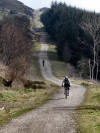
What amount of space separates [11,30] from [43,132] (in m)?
54.7

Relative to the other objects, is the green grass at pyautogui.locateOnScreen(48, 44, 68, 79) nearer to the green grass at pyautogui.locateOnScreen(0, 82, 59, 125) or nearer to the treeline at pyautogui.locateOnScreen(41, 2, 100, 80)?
the treeline at pyautogui.locateOnScreen(41, 2, 100, 80)

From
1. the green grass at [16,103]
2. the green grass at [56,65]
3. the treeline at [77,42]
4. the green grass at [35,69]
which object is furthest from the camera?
the treeline at [77,42]

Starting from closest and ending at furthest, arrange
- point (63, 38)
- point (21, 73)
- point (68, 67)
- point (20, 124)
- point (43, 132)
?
1. point (43, 132)
2. point (20, 124)
3. point (21, 73)
4. point (68, 67)
5. point (63, 38)

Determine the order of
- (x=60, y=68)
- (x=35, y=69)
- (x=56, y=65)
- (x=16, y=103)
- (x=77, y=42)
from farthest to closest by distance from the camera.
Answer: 1. (x=77, y=42)
2. (x=56, y=65)
3. (x=60, y=68)
4. (x=35, y=69)
5. (x=16, y=103)

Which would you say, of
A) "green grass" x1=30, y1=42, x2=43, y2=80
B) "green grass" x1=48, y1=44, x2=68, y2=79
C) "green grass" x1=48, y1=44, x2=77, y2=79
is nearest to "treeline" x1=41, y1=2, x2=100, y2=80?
"green grass" x1=48, y1=44, x2=77, y2=79

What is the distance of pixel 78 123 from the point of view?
1177 centimetres

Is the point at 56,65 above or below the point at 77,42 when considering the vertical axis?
below

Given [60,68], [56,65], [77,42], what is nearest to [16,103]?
[60,68]

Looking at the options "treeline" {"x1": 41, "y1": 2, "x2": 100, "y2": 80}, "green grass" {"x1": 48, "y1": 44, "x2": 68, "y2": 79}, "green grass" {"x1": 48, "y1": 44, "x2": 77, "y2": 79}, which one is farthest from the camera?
"treeline" {"x1": 41, "y1": 2, "x2": 100, "y2": 80}

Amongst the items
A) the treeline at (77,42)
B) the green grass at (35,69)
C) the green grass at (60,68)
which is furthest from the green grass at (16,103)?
the treeline at (77,42)

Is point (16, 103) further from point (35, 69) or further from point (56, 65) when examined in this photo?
point (56, 65)

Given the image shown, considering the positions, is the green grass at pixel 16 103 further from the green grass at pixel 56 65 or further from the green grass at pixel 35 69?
the green grass at pixel 56 65

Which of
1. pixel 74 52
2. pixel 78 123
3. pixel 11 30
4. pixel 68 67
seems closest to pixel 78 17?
pixel 74 52

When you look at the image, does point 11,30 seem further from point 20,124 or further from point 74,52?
point 20,124
